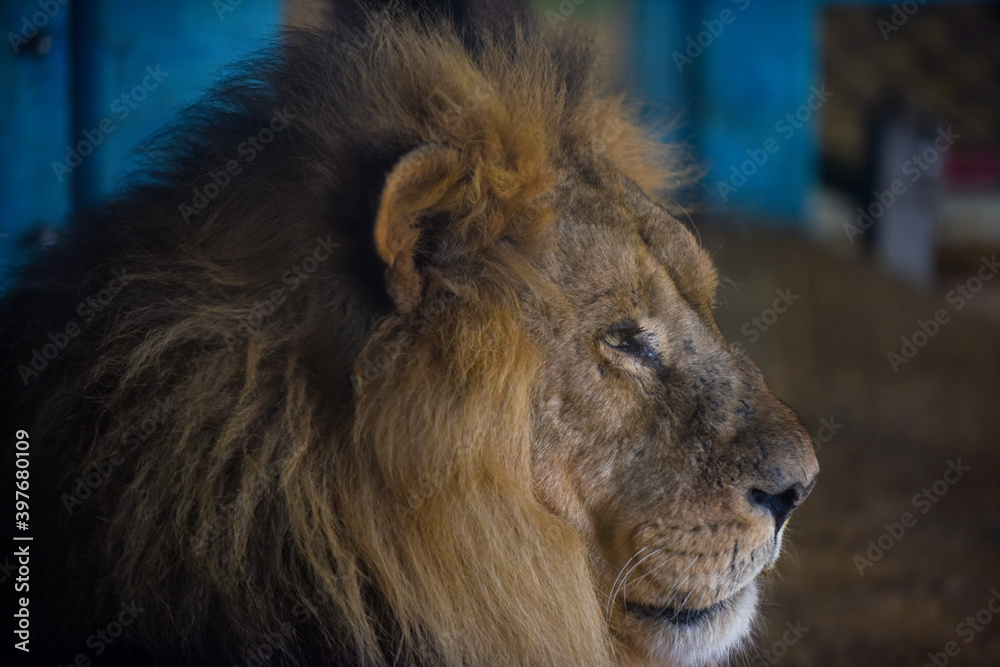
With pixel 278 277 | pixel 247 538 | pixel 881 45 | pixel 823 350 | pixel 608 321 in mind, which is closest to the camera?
pixel 247 538

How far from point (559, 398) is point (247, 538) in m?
0.63

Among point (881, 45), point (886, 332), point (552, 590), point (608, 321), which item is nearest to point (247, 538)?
point (552, 590)

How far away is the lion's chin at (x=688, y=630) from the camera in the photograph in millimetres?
1966

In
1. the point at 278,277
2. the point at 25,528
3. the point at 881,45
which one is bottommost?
the point at 881,45

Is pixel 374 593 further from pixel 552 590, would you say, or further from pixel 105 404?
pixel 105 404

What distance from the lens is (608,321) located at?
6.31ft
